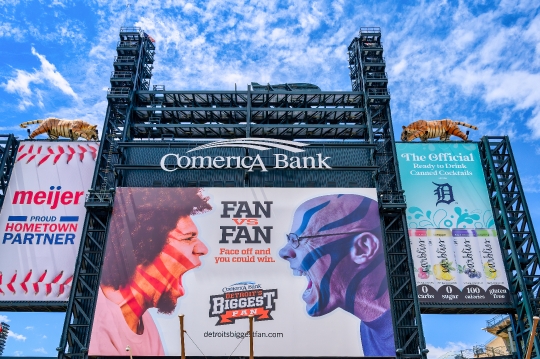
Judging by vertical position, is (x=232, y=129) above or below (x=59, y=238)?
above

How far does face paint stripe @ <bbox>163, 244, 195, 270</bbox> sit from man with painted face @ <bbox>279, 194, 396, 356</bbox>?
7.45m

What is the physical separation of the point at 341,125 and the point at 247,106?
971 centimetres

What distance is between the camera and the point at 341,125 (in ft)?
158

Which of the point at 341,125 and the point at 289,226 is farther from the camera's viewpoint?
the point at 341,125

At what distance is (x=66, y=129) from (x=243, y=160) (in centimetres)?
1959

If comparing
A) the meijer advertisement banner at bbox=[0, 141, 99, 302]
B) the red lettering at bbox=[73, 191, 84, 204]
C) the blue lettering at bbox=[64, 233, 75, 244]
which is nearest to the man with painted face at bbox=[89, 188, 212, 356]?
the blue lettering at bbox=[64, 233, 75, 244]

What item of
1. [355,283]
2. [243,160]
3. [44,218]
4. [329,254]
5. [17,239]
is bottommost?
[355,283]

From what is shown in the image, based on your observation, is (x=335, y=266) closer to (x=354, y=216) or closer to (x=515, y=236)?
(x=354, y=216)

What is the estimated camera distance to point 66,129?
49094 mm

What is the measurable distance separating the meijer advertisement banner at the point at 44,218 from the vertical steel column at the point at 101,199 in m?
1.96

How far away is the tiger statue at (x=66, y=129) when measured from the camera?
4897cm

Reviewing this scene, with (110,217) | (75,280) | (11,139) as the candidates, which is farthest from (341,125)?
(11,139)

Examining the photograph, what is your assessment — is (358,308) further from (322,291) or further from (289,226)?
(289,226)

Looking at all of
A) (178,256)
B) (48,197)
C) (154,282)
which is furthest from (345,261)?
(48,197)
